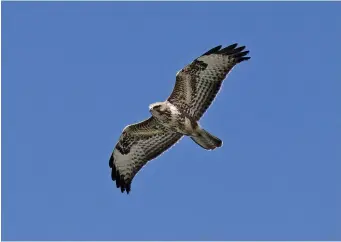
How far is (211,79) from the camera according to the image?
18.3 metres

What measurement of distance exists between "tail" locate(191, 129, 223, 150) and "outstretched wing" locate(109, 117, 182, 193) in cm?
113

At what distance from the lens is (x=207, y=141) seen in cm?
1788

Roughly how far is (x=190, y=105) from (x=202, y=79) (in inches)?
22.5

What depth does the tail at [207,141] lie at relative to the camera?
17812mm

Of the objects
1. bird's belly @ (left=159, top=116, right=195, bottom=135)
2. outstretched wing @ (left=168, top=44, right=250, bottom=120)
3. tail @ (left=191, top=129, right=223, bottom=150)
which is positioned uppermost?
outstretched wing @ (left=168, top=44, right=250, bottom=120)

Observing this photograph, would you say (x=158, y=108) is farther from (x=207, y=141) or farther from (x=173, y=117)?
(x=207, y=141)

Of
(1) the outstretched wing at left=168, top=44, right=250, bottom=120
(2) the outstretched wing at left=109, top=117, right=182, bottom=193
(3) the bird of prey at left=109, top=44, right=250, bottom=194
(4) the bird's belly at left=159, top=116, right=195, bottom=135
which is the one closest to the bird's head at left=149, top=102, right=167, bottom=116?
(3) the bird of prey at left=109, top=44, right=250, bottom=194

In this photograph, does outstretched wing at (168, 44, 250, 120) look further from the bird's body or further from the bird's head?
the bird's head

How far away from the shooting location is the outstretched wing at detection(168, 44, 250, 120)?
1819 cm

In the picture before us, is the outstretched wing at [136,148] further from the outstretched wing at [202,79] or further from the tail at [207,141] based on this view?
the tail at [207,141]

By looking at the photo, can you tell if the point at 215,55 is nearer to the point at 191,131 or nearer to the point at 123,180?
the point at 191,131

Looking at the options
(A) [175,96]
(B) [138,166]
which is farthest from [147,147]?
(A) [175,96]

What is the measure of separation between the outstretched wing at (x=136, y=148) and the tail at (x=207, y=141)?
1128mm

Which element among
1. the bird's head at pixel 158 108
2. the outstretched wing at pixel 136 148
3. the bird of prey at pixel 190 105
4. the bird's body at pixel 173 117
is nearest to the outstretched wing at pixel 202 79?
the bird of prey at pixel 190 105
